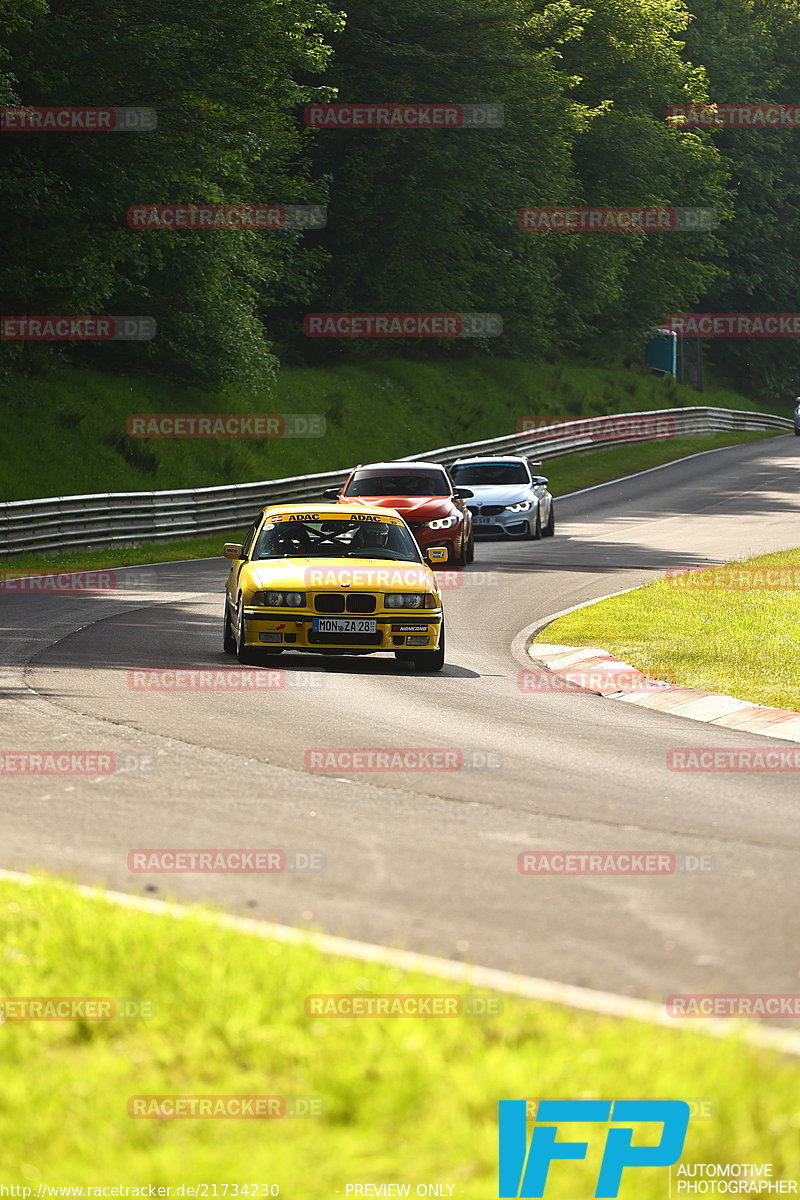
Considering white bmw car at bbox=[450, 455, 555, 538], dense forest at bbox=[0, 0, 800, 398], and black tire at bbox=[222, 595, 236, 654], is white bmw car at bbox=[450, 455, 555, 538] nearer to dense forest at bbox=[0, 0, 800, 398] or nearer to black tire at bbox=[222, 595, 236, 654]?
dense forest at bbox=[0, 0, 800, 398]

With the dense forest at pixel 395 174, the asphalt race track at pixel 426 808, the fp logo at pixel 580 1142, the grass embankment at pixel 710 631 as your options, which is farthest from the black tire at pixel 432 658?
the dense forest at pixel 395 174

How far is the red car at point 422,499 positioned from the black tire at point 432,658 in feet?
31.5

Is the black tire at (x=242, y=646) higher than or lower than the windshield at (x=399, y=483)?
lower

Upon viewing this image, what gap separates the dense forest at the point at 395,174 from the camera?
110 ft

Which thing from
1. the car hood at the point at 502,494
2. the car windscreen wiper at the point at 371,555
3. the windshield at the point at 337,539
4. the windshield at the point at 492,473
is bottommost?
the car windscreen wiper at the point at 371,555

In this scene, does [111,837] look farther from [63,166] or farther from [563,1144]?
[63,166]

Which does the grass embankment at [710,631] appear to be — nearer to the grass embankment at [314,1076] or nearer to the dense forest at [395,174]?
the grass embankment at [314,1076]

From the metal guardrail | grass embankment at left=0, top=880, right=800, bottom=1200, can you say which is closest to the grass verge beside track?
the metal guardrail

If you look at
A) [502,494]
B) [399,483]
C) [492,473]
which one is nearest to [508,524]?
[502,494]

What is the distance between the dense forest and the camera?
33531 mm

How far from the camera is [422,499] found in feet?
86.1

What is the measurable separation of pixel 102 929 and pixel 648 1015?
2.02 meters

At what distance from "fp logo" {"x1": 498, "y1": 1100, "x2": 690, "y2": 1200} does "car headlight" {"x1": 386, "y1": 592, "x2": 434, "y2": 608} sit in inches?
439

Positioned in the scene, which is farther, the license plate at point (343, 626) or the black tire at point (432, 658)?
the black tire at point (432, 658)
